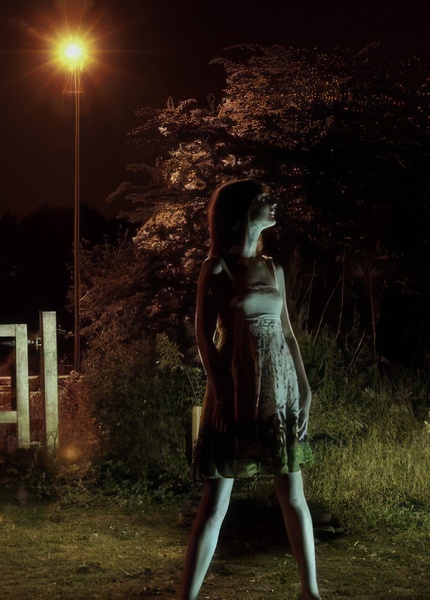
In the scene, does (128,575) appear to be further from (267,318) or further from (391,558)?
(267,318)

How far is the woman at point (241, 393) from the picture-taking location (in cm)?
493

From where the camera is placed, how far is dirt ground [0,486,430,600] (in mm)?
5852

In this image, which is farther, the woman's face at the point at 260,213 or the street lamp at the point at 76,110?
the street lamp at the point at 76,110

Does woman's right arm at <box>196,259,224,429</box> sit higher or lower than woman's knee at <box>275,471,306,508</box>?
higher

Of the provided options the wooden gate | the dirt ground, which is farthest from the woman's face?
the wooden gate

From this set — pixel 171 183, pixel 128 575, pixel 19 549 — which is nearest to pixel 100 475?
pixel 19 549

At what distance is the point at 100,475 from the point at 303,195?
4873mm

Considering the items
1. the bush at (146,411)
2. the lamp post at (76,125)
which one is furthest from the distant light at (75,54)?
the bush at (146,411)

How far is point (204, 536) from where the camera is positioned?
4.94m

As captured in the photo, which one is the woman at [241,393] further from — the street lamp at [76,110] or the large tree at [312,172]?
the street lamp at [76,110]

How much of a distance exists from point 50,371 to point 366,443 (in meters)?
3.87

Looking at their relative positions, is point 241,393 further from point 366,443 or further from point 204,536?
point 366,443

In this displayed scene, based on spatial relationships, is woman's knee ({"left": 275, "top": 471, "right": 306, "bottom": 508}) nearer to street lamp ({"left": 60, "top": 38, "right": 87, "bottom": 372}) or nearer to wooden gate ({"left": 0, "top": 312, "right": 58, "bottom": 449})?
wooden gate ({"left": 0, "top": 312, "right": 58, "bottom": 449})

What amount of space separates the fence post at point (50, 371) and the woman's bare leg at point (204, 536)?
6.20 meters
